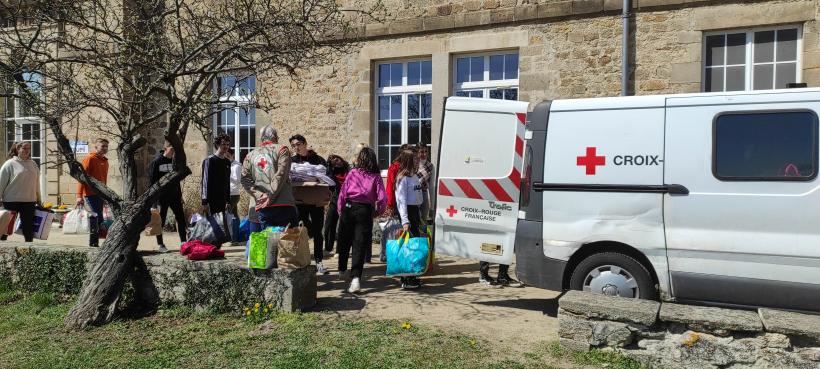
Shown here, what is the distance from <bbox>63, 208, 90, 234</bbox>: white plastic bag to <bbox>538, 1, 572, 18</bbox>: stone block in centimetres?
741

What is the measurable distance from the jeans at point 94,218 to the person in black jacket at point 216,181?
5.32 ft

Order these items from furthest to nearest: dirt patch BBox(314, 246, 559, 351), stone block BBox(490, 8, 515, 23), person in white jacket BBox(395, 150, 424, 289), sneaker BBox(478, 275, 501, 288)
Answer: stone block BBox(490, 8, 515, 23), sneaker BBox(478, 275, 501, 288), person in white jacket BBox(395, 150, 424, 289), dirt patch BBox(314, 246, 559, 351)

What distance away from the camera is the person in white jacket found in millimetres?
6520

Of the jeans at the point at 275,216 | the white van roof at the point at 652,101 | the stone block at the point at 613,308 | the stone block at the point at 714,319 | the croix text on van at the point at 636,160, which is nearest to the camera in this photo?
the stone block at the point at 714,319

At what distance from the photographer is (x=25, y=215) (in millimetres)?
8289

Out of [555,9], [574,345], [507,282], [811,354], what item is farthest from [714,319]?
[555,9]

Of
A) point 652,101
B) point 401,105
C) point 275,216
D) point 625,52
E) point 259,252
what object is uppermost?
point 625,52

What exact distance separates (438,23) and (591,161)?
556cm

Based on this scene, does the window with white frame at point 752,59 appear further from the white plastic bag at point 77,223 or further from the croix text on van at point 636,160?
the white plastic bag at point 77,223

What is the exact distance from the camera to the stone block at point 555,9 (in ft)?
29.5

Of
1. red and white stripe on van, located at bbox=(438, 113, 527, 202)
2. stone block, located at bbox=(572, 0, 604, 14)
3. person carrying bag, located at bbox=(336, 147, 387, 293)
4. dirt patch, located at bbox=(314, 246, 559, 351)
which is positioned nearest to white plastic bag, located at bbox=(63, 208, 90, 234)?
dirt patch, located at bbox=(314, 246, 559, 351)

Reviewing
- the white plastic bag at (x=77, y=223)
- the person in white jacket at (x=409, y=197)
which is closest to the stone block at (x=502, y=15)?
the person in white jacket at (x=409, y=197)

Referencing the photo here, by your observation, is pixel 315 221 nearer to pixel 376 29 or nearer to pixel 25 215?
pixel 25 215

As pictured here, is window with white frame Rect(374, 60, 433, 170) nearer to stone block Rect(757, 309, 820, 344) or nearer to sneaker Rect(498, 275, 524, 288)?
sneaker Rect(498, 275, 524, 288)
